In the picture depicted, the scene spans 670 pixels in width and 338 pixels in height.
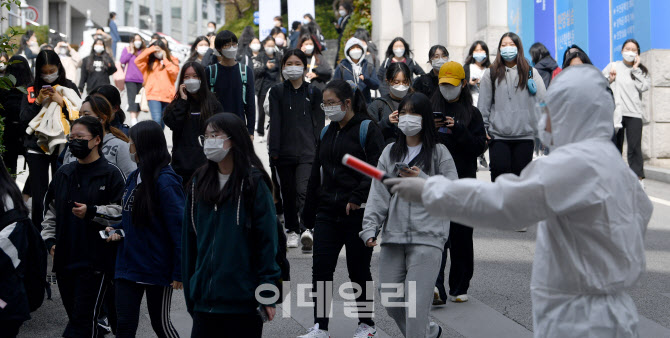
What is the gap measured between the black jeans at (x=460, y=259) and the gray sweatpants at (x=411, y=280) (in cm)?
149

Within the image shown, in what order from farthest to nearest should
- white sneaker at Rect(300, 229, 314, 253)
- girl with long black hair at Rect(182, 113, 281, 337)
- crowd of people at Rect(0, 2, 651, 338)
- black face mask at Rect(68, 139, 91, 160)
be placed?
white sneaker at Rect(300, 229, 314, 253), black face mask at Rect(68, 139, 91, 160), girl with long black hair at Rect(182, 113, 281, 337), crowd of people at Rect(0, 2, 651, 338)

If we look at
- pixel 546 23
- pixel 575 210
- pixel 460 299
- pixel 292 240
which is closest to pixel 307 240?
pixel 292 240

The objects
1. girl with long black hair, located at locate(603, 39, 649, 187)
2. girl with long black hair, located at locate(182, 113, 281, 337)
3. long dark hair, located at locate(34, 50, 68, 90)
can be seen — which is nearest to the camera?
girl with long black hair, located at locate(182, 113, 281, 337)

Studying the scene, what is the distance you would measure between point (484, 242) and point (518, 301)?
2.47 m

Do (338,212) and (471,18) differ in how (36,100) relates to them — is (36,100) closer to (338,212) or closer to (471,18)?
(338,212)

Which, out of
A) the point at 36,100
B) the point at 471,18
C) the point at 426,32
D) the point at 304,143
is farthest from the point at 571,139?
the point at 426,32

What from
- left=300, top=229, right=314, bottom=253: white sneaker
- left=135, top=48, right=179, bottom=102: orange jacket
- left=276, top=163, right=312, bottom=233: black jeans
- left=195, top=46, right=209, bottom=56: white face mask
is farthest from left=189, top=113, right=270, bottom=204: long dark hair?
left=195, top=46, right=209, bottom=56: white face mask

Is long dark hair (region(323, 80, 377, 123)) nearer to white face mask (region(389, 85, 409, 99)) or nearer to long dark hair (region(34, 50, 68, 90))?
white face mask (region(389, 85, 409, 99))

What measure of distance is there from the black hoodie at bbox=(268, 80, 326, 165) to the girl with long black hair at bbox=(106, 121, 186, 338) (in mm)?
3413

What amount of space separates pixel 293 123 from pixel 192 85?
4.00 ft

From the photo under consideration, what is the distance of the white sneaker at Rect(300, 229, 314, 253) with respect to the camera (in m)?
9.66

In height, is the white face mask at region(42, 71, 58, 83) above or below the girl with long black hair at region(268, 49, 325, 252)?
above

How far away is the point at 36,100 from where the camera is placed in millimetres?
9070

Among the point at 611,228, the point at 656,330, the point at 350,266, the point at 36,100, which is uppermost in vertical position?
the point at 36,100
